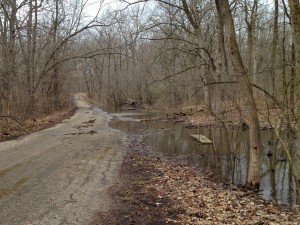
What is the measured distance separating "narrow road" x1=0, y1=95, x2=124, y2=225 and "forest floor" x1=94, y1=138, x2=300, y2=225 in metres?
0.41

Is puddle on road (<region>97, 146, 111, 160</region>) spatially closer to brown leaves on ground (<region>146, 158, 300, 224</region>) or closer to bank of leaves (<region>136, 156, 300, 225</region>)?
bank of leaves (<region>136, 156, 300, 225</region>)

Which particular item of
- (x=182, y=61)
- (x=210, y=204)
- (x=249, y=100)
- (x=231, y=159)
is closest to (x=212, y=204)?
(x=210, y=204)

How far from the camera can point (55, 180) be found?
815 centimetres

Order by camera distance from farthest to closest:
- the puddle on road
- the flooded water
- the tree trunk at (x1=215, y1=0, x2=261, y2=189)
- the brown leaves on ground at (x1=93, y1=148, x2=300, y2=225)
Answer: the puddle on road → the flooded water → the tree trunk at (x1=215, y1=0, x2=261, y2=189) → the brown leaves on ground at (x1=93, y1=148, x2=300, y2=225)

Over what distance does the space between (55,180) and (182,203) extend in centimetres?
339

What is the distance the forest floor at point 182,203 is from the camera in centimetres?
585

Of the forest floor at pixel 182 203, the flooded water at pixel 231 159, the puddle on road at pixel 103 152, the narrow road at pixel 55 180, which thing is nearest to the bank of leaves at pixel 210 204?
the forest floor at pixel 182 203

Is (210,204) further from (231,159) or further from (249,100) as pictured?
(231,159)

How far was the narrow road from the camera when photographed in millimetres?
5856

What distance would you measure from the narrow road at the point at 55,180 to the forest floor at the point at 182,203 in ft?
1.35

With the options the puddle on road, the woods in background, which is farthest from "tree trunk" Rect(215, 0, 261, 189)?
the puddle on road

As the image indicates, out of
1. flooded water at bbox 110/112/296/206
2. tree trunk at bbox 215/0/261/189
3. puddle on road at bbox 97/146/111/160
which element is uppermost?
tree trunk at bbox 215/0/261/189

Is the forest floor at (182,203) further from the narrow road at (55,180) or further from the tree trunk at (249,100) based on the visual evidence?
the tree trunk at (249,100)

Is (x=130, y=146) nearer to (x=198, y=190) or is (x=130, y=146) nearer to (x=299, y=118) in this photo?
(x=198, y=190)
